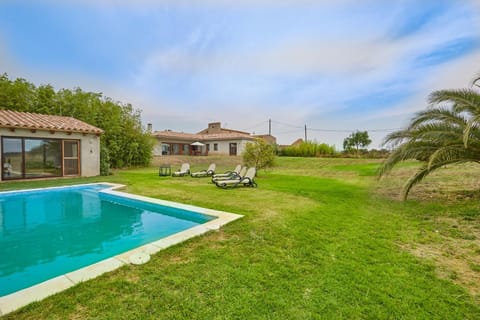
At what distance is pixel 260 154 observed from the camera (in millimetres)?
14922

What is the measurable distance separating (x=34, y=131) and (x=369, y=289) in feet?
51.2

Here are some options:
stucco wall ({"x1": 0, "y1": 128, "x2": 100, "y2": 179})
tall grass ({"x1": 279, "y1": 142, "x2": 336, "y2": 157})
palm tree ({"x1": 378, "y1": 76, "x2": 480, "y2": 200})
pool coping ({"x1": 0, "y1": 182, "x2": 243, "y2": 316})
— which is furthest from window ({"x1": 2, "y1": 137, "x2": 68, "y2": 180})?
tall grass ({"x1": 279, "y1": 142, "x2": 336, "y2": 157})

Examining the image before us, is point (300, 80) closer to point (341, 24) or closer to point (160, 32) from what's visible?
point (341, 24)

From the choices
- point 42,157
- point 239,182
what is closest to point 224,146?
point 42,157

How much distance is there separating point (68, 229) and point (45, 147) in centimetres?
991

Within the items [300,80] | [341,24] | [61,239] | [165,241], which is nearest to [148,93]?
[300,80]

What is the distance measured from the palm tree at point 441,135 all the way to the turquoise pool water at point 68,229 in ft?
20.3

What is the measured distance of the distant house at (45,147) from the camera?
11.8m

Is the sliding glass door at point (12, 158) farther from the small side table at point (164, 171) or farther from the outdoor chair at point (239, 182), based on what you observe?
the outdoor chair at point (239, 182)

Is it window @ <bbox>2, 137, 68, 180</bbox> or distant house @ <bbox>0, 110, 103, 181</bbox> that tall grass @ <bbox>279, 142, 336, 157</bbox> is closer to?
distant house @ <bbox>0, 110, 103, 181</bbox>

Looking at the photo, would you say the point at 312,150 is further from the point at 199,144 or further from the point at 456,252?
the point at 456,252

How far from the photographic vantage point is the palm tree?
668 cm

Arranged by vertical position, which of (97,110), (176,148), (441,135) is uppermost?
(97,110)

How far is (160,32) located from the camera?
12.7 meters
